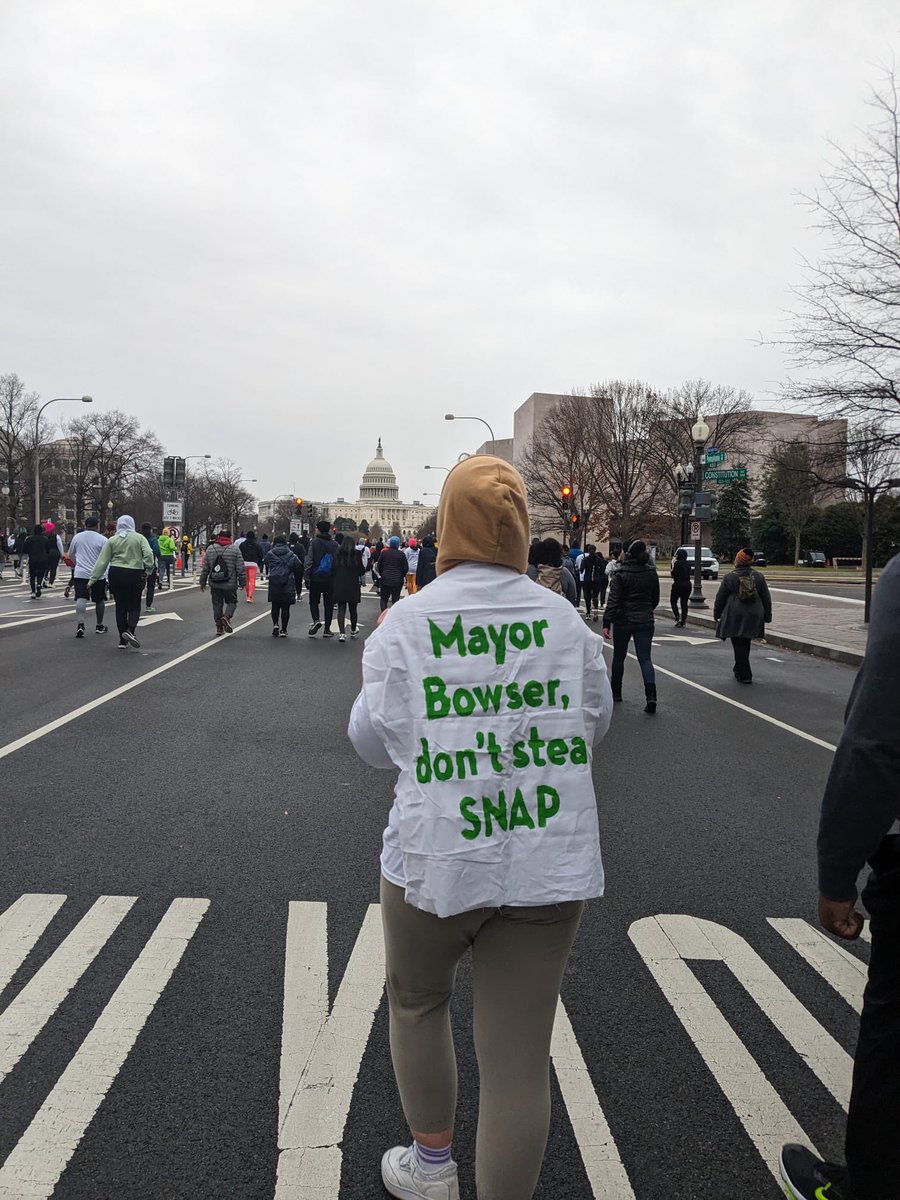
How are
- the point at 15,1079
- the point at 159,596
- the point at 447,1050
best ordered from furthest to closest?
the point at 159,596
the point at 15,1079
the point at 447,1050

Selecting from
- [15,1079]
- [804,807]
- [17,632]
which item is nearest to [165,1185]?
[15,1079]

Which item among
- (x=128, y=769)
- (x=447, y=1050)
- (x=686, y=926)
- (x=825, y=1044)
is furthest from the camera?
(x=128, y=769)

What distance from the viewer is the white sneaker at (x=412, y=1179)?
2338 millimetres

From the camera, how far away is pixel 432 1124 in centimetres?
229

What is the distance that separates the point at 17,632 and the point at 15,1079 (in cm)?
1460

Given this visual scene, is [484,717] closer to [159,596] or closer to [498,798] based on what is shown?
[498,798]

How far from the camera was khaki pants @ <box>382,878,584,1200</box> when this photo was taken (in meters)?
2.11

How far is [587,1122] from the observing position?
2805 millimetres

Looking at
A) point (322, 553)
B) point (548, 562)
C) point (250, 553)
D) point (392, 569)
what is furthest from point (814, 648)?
point (250, 553)

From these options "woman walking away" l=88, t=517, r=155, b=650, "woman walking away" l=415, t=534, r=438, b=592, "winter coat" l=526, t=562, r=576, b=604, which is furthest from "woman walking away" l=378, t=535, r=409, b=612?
"woman walking away" l=88, t=517, r=155, b=650

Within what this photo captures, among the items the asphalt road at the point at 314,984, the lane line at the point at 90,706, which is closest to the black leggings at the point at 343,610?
the lane line at the point at 90,706

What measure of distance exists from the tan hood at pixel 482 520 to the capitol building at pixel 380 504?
176 meters

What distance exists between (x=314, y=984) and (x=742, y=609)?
10029mm

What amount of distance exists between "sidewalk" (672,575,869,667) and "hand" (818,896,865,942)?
33.9ft
